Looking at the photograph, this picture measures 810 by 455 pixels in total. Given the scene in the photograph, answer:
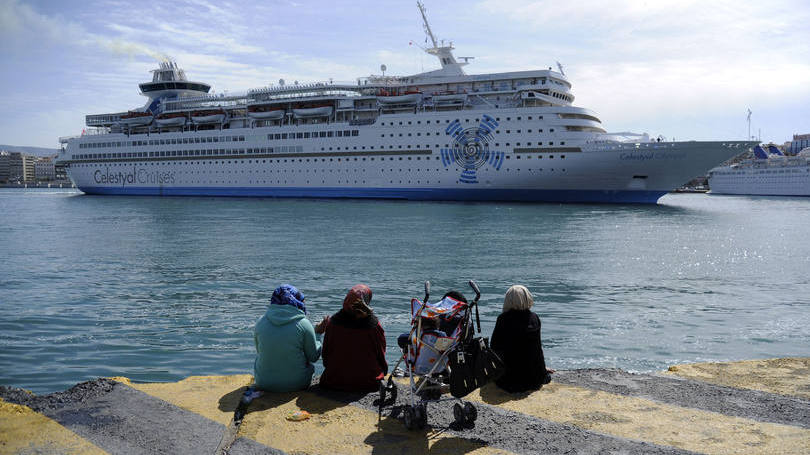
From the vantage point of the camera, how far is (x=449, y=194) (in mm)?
44125

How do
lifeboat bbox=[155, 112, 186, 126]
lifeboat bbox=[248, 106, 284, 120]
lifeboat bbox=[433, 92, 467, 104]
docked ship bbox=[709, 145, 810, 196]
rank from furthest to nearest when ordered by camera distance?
docked ship bbox=[709, 145, 810, 196], lifeboat bbox=[155, 112, 186, 126], lifeboat bbox=[248, 106, 284, 120], lifeboat bbox=[433, 92, 467, 104]

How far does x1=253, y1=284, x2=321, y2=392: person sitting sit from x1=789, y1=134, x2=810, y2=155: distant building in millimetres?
164413

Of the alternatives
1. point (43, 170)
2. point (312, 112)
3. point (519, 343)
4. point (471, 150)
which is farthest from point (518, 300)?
point (43, 170)

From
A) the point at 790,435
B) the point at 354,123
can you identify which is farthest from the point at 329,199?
the point at 790,435

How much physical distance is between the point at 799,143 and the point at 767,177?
75336mm

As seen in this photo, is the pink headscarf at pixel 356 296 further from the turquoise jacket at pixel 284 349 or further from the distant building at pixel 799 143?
Answer: the distant building at pixel 799 143

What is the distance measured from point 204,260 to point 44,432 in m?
11.8

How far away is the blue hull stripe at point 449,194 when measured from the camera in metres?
40.9

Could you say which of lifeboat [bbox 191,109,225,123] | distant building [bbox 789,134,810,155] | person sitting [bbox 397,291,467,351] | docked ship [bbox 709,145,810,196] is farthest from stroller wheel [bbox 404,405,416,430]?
distant building [bbox 789,134,810,155]

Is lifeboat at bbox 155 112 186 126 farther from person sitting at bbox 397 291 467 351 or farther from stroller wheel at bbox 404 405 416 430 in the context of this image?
stroller wheel at bbox 404 405 416 430

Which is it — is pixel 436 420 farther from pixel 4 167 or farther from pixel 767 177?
pixel 4 167

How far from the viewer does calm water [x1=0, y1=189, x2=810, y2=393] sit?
7.24 m

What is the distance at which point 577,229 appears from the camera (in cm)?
2430

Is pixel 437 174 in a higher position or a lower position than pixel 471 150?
lower
